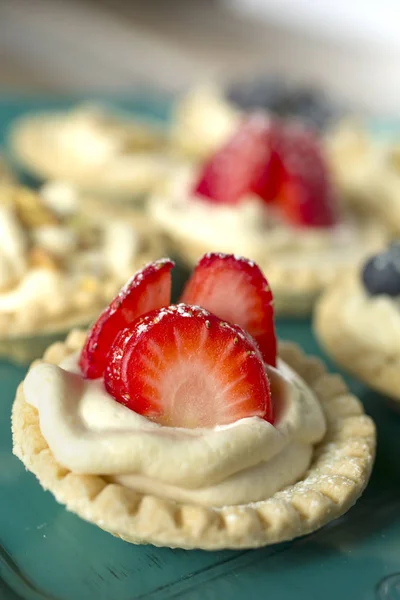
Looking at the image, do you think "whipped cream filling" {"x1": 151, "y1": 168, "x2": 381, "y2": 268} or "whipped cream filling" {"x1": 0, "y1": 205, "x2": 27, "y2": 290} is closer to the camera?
"whipped cream filling" {"x1": 0, "y1": 205, "x2": 27, "y2": 290}

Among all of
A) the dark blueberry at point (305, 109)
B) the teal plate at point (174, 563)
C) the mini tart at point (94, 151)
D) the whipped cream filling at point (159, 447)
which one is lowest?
the teal plate at point (174, 563)

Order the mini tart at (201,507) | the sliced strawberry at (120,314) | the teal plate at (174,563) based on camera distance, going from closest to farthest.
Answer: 1. the mini tart at (201,507)
2. the teal plate at (174,563)
3. the sliced strawberry at (120,314)

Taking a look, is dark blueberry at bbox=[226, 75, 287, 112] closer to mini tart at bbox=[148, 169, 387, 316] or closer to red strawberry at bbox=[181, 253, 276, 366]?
mini tart at bbox=[148, 169, 387, 316]

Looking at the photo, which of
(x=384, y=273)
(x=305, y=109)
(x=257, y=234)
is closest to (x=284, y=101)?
(x=305, y=109)

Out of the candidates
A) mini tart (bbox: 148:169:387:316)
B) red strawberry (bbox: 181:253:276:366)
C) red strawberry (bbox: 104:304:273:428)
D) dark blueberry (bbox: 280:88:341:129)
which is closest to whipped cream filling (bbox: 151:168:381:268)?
mini tart (bbox: 148:169:387:316)

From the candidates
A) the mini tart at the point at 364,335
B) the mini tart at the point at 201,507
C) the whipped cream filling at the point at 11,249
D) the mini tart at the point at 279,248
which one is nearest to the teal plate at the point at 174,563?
the mini tart at the point at 201,507

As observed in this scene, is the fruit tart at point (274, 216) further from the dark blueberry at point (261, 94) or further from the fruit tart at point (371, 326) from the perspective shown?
the dark blueberry at point (261, 94)

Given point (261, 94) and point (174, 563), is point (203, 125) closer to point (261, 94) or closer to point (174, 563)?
point (261, 94)

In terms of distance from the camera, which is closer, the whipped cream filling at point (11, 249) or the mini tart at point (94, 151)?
the whipped cream filling at point (11, 249)

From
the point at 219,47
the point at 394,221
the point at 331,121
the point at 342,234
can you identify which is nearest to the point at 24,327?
the point at 342,234
